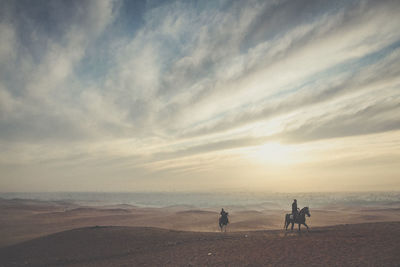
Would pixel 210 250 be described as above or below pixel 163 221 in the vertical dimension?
above

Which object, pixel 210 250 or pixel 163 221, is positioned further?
pixel 163 221

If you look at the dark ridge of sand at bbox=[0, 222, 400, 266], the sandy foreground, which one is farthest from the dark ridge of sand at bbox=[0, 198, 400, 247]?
the dark ridge of sand at bbox=[0, 222, 400, 266]

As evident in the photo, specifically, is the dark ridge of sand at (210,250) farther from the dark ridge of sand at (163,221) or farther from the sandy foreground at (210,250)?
the dark ridge of sand at (163,221)

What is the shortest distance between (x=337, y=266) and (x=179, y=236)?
1438 cm

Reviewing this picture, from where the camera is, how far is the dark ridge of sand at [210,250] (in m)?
12.8

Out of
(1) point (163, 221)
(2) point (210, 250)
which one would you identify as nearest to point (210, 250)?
(2) point (210, 250)

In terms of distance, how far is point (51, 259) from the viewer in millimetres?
18344

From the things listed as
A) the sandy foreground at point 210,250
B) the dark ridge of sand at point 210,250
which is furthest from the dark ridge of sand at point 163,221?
the dark ridge of sand at point 210,250

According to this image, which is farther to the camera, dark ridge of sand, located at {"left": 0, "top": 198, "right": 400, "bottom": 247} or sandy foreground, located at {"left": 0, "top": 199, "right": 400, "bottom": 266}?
dark ridge of sand, located at {"left": 0, "top": 198, "right": 400, "bottom": 247}

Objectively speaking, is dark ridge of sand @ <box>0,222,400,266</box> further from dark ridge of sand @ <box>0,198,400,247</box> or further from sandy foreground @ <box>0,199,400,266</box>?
dark ridge of sand @ <box>0,198,400,247</box>

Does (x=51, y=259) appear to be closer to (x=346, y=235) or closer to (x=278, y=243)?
(x=278, y=243)

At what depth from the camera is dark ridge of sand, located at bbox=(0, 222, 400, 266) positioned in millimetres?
12765

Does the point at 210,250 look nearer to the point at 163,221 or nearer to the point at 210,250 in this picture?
the point at 210,250

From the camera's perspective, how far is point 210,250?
16094 mm
